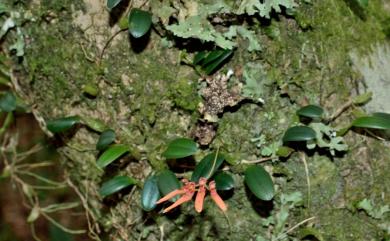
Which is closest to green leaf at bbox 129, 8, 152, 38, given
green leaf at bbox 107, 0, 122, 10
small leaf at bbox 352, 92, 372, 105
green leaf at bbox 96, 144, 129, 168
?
green leaf at bbox 107, 0, 122, 10

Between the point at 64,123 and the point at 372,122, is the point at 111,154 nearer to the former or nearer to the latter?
the point at 64,123

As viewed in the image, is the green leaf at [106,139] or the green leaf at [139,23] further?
the green leaf at [106,139]

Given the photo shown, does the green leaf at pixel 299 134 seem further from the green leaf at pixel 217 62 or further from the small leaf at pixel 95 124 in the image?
the small leaf at pixel 95 124

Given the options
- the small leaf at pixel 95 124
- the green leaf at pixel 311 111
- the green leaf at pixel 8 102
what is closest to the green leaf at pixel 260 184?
the green leaf at pixel 311 111

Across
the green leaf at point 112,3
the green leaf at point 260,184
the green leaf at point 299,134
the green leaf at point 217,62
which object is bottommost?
the green leaf at point 260,184

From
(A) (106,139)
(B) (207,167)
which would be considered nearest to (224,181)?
(B) (207,167)

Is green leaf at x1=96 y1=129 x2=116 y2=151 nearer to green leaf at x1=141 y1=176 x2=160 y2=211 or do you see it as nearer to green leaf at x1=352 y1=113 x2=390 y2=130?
green leaf at x1=141 y1=176 x2=160 y2=211
